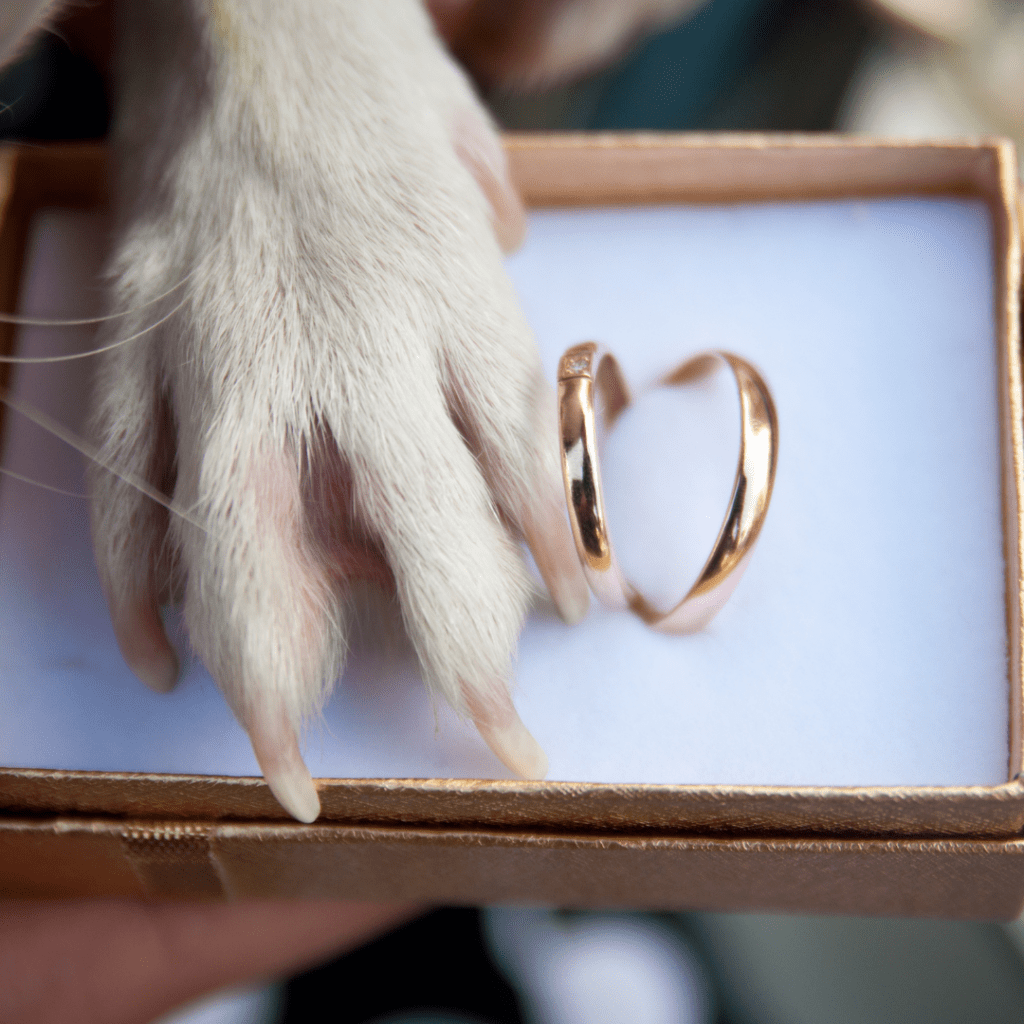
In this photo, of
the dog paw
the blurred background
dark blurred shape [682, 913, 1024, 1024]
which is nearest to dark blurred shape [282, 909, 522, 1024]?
the blurred background

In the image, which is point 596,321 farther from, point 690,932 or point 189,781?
point 690,932

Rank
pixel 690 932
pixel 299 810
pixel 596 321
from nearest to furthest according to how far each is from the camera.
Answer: pixel 299 810 < pixel 596 321 < pixel 690 932

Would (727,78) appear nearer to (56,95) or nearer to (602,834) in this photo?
(56,95)

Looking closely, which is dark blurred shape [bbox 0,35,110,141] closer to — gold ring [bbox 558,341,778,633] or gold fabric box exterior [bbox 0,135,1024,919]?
gold fabric box exterior [bbox 0,135,1024,919]

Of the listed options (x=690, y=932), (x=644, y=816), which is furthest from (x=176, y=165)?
(x=690, y=932)

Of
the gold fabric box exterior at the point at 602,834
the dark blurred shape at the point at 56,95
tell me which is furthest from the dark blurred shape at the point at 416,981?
the dark blurred shape at the point at 56,95

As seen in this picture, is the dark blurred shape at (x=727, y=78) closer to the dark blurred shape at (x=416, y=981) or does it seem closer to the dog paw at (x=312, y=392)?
the dog paw at (x=312, y=392)
